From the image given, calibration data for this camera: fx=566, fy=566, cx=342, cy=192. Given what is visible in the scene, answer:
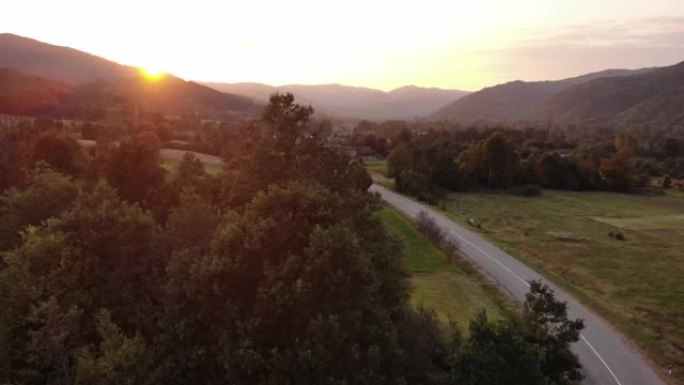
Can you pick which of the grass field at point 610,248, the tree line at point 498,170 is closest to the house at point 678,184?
the tree line at point 498,170

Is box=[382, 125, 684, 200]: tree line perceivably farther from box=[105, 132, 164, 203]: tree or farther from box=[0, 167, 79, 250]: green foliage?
box=[0, 167, 79, 250]: green foliage

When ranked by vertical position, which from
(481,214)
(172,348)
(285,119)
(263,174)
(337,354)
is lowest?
(481,214)

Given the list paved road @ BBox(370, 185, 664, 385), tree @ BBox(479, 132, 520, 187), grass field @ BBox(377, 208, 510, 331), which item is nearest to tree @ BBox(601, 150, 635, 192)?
tree @ BBox(479, 132, 520, 187)

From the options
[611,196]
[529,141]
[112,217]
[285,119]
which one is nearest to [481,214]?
[611,196]

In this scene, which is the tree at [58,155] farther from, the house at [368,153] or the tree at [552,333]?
the house at [368,153]

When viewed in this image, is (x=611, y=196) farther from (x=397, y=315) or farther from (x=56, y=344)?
(x=56, y=344)

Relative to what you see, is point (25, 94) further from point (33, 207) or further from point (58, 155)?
point (33, 207)
